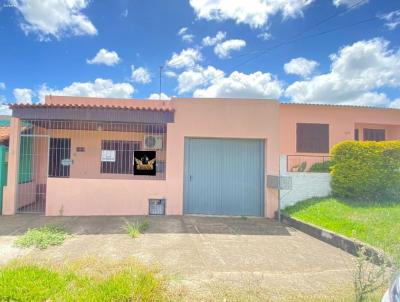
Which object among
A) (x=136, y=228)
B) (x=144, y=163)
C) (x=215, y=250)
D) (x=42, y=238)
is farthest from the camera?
(x=144, y=163)

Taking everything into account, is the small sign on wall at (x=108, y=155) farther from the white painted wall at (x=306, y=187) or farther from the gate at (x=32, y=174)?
the white painted wall at (x=306, y=187)

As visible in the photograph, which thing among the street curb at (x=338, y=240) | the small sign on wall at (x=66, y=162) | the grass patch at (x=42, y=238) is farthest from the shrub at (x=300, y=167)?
the small sign on wall at (x=66, y=162)

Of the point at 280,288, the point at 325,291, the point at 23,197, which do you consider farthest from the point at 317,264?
the point at 23,197

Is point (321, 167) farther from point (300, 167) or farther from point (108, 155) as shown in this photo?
point (108, 155)

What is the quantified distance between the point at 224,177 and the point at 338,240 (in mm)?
3943

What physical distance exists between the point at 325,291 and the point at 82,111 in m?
7.89

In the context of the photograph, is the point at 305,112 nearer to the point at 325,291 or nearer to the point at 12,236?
the point at 325,291

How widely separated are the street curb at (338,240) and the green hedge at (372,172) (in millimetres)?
2413

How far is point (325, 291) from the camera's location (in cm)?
379

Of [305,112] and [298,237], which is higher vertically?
[305,112]

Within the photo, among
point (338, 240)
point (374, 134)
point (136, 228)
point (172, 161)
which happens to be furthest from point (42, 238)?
point (374, 134)

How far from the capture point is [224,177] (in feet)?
29.0

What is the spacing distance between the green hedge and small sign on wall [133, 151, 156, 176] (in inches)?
257

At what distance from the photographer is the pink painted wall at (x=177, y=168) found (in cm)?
838
